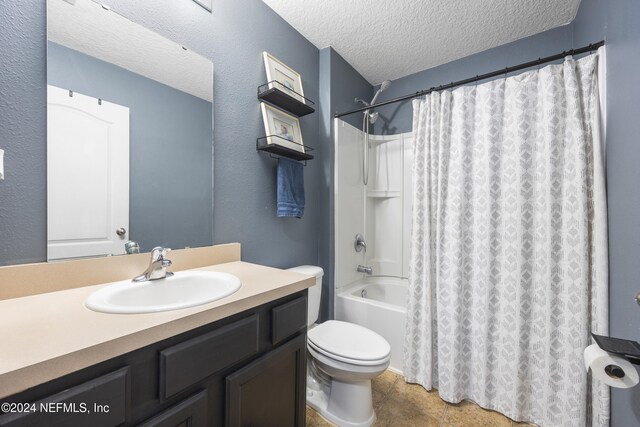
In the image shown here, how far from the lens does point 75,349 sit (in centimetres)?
51

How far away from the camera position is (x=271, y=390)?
3.05 ft

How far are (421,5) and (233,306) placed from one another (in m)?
1.97

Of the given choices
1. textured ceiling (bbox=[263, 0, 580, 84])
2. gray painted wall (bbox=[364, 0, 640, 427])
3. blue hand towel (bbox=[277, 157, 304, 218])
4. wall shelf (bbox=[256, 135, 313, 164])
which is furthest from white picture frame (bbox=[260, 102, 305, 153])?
gray painted wall (bbox=[364, 0, 640, 427])

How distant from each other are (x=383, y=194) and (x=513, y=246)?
1.28 meters

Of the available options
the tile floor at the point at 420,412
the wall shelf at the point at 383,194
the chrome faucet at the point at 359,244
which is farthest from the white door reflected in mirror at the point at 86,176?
the wall shelf at the point at 383,194

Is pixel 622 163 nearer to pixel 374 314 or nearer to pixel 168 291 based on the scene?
pixel 374 314

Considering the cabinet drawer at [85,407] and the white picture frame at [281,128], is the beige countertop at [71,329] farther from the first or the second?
the white picture frame at [281,128]

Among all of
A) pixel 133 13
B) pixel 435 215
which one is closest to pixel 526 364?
pixel 435 215

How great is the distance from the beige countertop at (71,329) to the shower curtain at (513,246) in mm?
1220

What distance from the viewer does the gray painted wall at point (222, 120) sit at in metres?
0.82

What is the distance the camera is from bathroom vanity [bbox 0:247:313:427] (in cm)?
48

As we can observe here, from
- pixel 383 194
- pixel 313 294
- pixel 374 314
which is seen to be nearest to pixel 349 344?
pixel 313 294

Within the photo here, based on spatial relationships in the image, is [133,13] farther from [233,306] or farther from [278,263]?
[278,263]

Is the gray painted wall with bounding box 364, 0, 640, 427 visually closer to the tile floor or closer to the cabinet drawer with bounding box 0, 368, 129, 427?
the tile floor
